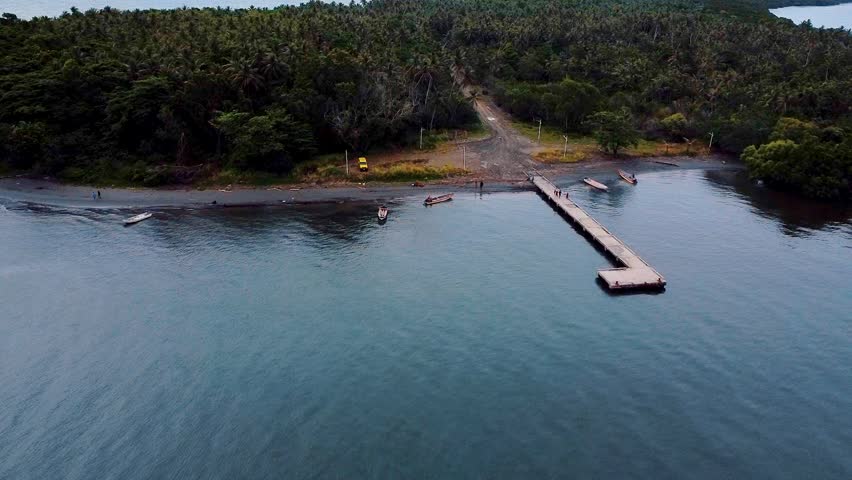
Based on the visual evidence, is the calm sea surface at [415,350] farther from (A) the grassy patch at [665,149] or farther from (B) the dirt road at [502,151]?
(A) the grassy patch at [665,149]

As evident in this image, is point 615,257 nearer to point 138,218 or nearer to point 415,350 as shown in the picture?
point 415,350

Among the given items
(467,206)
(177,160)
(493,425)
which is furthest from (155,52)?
(493,425)

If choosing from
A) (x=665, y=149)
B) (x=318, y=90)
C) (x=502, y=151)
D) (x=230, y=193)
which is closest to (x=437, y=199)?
(x=502, y=151)

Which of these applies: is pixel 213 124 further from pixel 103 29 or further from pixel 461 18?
pixel 461 18

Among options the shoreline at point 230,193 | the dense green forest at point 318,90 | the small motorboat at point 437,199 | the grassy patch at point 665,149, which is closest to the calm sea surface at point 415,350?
the shoreline at point 230,193

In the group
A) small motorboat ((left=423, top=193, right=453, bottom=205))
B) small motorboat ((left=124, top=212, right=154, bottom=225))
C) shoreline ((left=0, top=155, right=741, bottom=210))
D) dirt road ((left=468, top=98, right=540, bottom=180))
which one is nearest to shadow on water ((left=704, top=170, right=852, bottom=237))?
shoreline ((left=0, top=155, right=741, bottom=210))

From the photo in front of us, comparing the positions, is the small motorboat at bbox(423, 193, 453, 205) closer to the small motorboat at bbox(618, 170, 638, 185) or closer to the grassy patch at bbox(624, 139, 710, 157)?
the small motorboat at bbox(618, 170, 638, 185)
